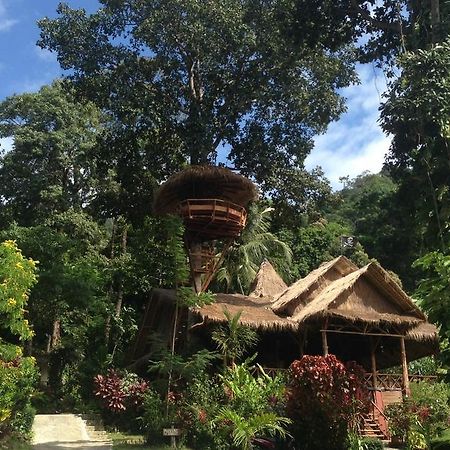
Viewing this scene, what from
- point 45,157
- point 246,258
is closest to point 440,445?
point 246,258

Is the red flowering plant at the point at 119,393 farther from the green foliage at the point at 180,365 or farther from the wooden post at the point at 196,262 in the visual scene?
the wooden post at the point at 196,262

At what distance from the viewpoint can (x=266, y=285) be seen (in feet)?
65.5

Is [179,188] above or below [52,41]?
Answer: below

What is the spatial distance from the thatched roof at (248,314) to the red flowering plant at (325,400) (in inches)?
151

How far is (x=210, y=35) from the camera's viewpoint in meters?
16.1

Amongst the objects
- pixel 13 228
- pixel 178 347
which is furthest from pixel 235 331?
pixel 13 228

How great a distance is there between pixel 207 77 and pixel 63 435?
10664 mm

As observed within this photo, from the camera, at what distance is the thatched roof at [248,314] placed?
1385cm

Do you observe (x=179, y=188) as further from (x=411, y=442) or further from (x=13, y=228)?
(x=411, y=442)

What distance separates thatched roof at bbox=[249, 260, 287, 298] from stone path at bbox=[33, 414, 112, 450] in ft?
23.2

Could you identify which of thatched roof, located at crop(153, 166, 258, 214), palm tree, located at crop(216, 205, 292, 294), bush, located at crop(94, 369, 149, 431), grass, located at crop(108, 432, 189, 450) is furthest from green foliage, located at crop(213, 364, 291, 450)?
palm tree, located at crop(216, 205, 292, 294)

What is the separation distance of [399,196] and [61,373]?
1507 cm

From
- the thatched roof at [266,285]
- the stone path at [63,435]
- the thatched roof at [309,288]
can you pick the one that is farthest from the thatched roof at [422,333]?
the stone path at [63,435]

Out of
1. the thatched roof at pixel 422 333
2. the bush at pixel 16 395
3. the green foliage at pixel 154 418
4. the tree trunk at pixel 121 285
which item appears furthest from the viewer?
the tree trunk at pixel 121 285
